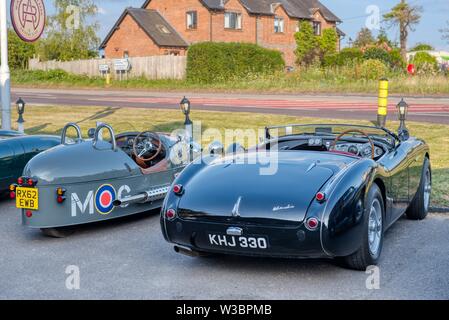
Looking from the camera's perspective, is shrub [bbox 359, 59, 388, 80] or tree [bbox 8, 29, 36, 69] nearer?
shrub [bbox 359, 59, 388, 80]

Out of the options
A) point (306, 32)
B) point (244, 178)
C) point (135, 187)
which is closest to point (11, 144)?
point (135, 187)

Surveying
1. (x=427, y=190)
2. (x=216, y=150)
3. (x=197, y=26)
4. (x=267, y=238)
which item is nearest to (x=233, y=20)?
(x=197, y=26)

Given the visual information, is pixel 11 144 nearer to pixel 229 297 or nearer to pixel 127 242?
pixel 127 242

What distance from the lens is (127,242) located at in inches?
267

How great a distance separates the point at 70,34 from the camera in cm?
5603

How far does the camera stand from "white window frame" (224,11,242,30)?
50469 mm

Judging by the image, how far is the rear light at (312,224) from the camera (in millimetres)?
5043

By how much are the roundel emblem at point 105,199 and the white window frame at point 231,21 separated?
44.4 metres

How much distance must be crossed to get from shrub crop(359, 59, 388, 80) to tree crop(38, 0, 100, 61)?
2810 cm

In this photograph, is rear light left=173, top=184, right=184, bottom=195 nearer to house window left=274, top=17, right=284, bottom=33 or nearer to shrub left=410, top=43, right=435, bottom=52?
house window left=274, top=17, right=284, bottom=33

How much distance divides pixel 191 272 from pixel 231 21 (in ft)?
153

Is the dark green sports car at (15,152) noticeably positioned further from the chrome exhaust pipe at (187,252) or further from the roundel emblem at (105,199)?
the chrome exhaust pipe at (187,252)

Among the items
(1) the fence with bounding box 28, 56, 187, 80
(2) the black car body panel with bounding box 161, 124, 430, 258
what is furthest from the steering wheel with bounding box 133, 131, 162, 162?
(1) the fence with bounding box 28, 56, 187, 80
